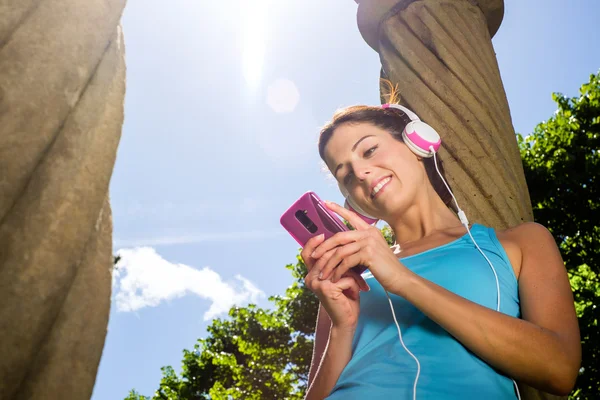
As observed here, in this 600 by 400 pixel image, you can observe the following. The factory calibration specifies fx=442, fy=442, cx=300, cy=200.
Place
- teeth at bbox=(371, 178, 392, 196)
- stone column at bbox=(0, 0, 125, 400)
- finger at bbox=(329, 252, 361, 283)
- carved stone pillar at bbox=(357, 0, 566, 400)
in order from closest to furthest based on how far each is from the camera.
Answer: stone column at bbox=(0, 0, 125, 400)
finger at bbox=(329, 252, 361, 283)
teeth at bbox=(371, 178, 392, 196)
carved stone pillar at bbox=(357, 0, 566, 400)

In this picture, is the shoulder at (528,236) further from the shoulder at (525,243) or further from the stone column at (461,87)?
the stone column at (461,87)

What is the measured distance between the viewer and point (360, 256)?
1396 millimetres

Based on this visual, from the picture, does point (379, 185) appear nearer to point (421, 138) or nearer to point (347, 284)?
point (421, 138)

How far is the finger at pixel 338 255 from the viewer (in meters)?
1.40

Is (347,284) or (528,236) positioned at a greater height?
(528,236)

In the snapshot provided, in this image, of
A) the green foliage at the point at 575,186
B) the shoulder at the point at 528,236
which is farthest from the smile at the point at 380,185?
the green foliage at the point at 575,186

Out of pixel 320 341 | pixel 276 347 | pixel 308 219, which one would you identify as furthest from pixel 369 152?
pixel 276 347

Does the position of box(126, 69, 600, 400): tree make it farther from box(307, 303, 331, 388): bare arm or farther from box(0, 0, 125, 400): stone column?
box(0, 0, 125, 400): stone column

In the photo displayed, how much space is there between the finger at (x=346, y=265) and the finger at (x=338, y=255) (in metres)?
0.01

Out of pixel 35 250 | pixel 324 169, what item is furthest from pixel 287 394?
pixel 35 250

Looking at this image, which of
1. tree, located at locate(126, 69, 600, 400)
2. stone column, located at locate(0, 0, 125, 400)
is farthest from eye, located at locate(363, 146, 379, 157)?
tree, located at locate(126, 69, 600, 400)

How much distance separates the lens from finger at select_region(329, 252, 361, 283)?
1.40m

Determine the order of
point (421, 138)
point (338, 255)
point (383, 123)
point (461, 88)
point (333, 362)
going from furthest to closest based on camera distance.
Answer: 1. point (461, 88)
2. point (383, 123)
3. point (421, 138)
4. point (333, 362)
5. point (338, 255)

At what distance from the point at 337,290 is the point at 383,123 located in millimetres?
1043
